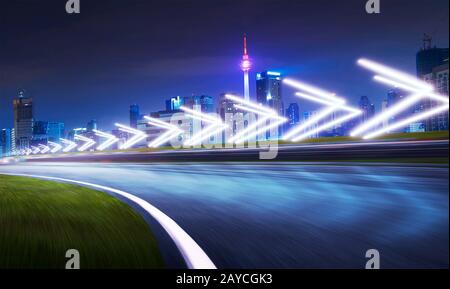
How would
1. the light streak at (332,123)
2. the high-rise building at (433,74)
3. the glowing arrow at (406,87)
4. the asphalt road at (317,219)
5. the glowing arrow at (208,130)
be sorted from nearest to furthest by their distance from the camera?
the high-rise building at (433,74)
the glowing arrow at (406,87)
the asphalt road at (317,219)
the light streak at (332,123)
the glowing arrow at (208,130)

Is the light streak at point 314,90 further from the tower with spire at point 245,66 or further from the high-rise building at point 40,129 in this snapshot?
the high-rise building at point 40,129

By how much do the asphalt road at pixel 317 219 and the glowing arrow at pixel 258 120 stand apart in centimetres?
132

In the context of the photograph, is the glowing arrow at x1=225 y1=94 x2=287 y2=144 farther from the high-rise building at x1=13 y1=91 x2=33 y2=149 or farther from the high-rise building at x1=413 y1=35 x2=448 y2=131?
the high-rise building at x1=13 y1=91 x2=33 y2=149

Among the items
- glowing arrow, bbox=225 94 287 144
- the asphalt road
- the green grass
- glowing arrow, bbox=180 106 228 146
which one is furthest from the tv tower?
glowing arrow, bbox=180 106 228 146

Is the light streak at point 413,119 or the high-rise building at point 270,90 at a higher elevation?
the high-rise building at point 270,90

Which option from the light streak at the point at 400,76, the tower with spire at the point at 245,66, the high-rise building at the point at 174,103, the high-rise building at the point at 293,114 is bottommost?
the high-rise building at the point at 293,114

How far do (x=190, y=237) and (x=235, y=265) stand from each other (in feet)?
3.99

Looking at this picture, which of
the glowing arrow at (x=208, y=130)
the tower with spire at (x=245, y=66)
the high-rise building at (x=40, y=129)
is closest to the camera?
the tower with spire at (x=245, y=66)

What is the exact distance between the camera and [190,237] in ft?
14.7

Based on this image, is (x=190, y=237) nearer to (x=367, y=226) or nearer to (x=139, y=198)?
(x=367, y=226)

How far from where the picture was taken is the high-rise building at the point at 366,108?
390 cm

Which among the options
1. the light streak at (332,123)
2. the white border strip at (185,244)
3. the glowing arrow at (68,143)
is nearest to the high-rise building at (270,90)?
the light streak at (332,123)

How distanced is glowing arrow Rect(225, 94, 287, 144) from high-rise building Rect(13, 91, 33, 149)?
2681mm
